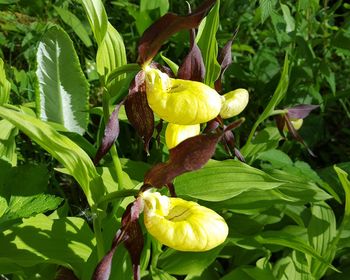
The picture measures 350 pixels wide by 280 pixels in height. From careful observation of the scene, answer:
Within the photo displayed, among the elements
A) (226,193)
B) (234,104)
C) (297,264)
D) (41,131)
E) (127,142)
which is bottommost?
(297,264)

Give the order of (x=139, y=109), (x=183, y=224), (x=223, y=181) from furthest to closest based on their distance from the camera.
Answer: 1. (x=223, y=181)
2. (x=139, y=109)
3. (x=183, y=224)

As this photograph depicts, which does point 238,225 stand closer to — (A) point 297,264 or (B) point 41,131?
(A) point 297,264

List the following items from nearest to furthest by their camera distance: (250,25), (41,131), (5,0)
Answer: (41,131), (5,0), (250,25)

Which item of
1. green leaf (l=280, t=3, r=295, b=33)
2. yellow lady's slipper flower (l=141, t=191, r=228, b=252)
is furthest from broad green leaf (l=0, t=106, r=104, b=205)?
green leaf (l=280, t=3, r=295, b=33)

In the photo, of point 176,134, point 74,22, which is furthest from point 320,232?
point 74,22

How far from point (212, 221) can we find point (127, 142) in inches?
41.3

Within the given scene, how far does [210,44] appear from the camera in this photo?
1.48 meters

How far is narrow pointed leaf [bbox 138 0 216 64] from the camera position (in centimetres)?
94

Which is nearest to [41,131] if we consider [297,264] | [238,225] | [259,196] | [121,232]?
[121,232]

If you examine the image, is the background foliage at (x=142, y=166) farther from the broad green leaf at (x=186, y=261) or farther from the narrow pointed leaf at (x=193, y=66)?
the narrow pointed leaf at (x=193, y=66)

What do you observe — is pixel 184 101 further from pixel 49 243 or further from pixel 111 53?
pixel 49 243

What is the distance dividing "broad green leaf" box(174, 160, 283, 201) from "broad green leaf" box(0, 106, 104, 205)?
11.9 inches

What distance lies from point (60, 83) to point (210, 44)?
499mm

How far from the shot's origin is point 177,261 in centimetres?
153
